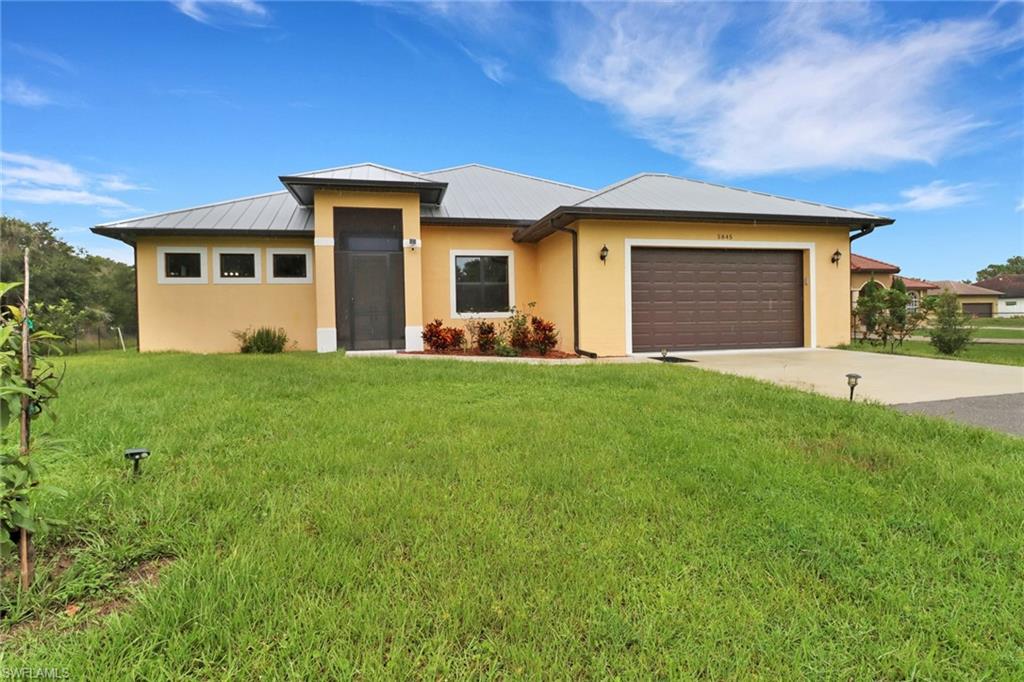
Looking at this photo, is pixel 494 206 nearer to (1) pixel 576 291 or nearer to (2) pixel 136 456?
(1) pixel 576 291

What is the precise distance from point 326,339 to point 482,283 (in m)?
4.24

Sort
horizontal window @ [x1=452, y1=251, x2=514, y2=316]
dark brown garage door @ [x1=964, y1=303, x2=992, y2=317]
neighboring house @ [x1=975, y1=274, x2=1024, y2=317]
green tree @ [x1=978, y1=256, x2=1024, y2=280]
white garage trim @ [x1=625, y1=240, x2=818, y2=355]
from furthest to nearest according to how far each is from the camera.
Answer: green tree @ [x1=978, y1=256, x2=1024, y2=280] < neighboring house @ [x1=975, y1=274, x2=1024, y2=317] < dark brown garage door @ [x1=964, y1=303, x2=992, y2=317] < horizontal window @ [x1=452, y1=251, x2=514, y2=316] < white garage trim @ [x1=625, y1=240, x2=818, y2=355]

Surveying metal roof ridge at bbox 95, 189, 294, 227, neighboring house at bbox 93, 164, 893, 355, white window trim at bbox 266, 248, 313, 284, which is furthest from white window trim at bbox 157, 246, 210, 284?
white window trim at bbox 266, 248, 313, 284

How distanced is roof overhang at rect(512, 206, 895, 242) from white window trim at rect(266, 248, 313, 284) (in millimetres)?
5992

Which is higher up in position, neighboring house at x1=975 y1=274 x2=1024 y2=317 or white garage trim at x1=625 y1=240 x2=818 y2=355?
neighboring house at x1=975 y1=274 x2=1024 y2=317

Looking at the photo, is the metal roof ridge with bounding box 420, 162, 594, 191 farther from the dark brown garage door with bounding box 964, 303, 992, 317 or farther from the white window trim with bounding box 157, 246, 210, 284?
the dark brown garage door with bounding box 964, 303, 992, 317

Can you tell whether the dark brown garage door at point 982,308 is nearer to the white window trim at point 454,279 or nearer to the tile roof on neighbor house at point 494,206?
the tile roof on neighbor house at point 494,206

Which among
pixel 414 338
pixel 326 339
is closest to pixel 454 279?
pixel 414 338

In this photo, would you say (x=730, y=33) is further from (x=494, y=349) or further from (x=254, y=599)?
(x=254, y=599)

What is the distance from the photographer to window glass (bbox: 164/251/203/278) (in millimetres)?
12285

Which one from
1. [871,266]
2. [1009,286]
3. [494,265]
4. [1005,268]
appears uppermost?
[1005,268]

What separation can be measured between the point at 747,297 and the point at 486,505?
10.6 metres

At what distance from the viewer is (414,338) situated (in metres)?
11.5

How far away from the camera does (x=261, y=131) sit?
13430 mm
